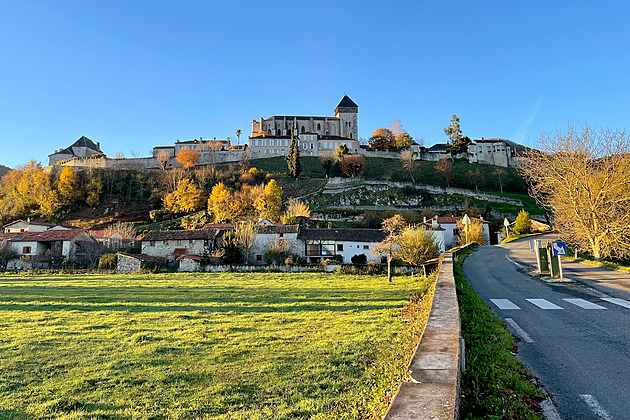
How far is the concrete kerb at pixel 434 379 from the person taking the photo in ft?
8.63

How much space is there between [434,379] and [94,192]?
83.3 m

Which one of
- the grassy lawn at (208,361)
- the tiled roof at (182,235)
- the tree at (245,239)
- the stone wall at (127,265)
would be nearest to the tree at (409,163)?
the tree at (245,239)

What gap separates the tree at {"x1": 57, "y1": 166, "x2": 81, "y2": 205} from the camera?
71.9 meters

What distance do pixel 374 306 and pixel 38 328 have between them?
34.7 ft

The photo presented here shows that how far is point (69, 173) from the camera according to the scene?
73.9m

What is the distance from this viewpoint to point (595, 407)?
369cm

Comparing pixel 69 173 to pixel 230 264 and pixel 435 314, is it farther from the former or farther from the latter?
pixel 435 314

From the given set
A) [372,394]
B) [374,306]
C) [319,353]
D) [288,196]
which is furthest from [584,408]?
[288,196]

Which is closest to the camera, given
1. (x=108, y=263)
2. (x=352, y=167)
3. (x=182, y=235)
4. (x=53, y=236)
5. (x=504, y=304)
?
(x=504, y=304)

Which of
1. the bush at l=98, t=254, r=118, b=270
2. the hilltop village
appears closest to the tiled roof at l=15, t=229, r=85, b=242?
the hilltop village

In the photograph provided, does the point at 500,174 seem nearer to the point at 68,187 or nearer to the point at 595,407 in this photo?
the point at 68,187

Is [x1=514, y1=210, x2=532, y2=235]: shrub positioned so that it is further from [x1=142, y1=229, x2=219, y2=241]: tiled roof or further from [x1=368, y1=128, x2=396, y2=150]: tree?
[x1=368, y1=128, x2=396, y2=150]: tree

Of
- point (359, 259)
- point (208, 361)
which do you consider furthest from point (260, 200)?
point (208, 361)

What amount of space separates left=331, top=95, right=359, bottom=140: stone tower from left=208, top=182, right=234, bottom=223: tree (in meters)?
56.6
